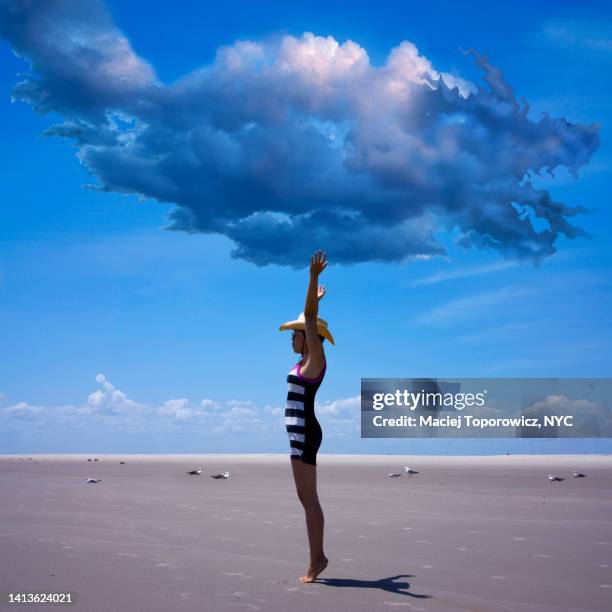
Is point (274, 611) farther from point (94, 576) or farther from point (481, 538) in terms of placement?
point (481, 538)

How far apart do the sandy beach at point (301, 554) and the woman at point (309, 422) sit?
0.44 metres

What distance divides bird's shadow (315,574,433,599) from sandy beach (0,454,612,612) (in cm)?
2

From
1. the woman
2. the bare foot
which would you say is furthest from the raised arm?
the bare foot

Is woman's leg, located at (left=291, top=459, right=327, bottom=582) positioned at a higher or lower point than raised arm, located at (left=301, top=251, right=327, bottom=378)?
lower

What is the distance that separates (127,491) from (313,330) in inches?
596

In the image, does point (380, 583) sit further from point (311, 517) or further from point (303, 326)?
point (303, 326)

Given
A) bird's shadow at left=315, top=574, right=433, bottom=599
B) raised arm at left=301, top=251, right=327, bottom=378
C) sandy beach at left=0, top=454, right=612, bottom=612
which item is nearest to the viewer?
sandy beach at left=0, top=454, right=612, bottom=612

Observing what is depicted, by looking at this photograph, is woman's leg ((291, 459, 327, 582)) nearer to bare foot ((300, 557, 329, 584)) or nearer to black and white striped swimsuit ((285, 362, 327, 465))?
bare foot ((300, 557, 329, 584))

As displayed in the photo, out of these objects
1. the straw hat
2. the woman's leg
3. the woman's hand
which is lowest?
the woman's leg

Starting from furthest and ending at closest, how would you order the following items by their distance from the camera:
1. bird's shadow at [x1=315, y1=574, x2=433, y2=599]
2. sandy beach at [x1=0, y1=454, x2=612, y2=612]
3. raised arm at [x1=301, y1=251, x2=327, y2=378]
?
raised arm at [x1=301, y1=251, x2=327, y2=378], bird's shadow at [x1=315, y1=574, x2=433, y2=599], sandy beach at [x1=0, y1=454, x2=612, y2=612]

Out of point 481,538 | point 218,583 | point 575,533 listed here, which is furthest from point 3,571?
point 575,533

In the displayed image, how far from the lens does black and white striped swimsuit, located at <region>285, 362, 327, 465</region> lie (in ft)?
25.7

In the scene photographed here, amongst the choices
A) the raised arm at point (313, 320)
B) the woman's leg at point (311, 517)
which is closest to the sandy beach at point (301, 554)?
the woman's leg at point (311, 517)

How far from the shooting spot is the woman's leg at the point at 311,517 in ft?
25.7
